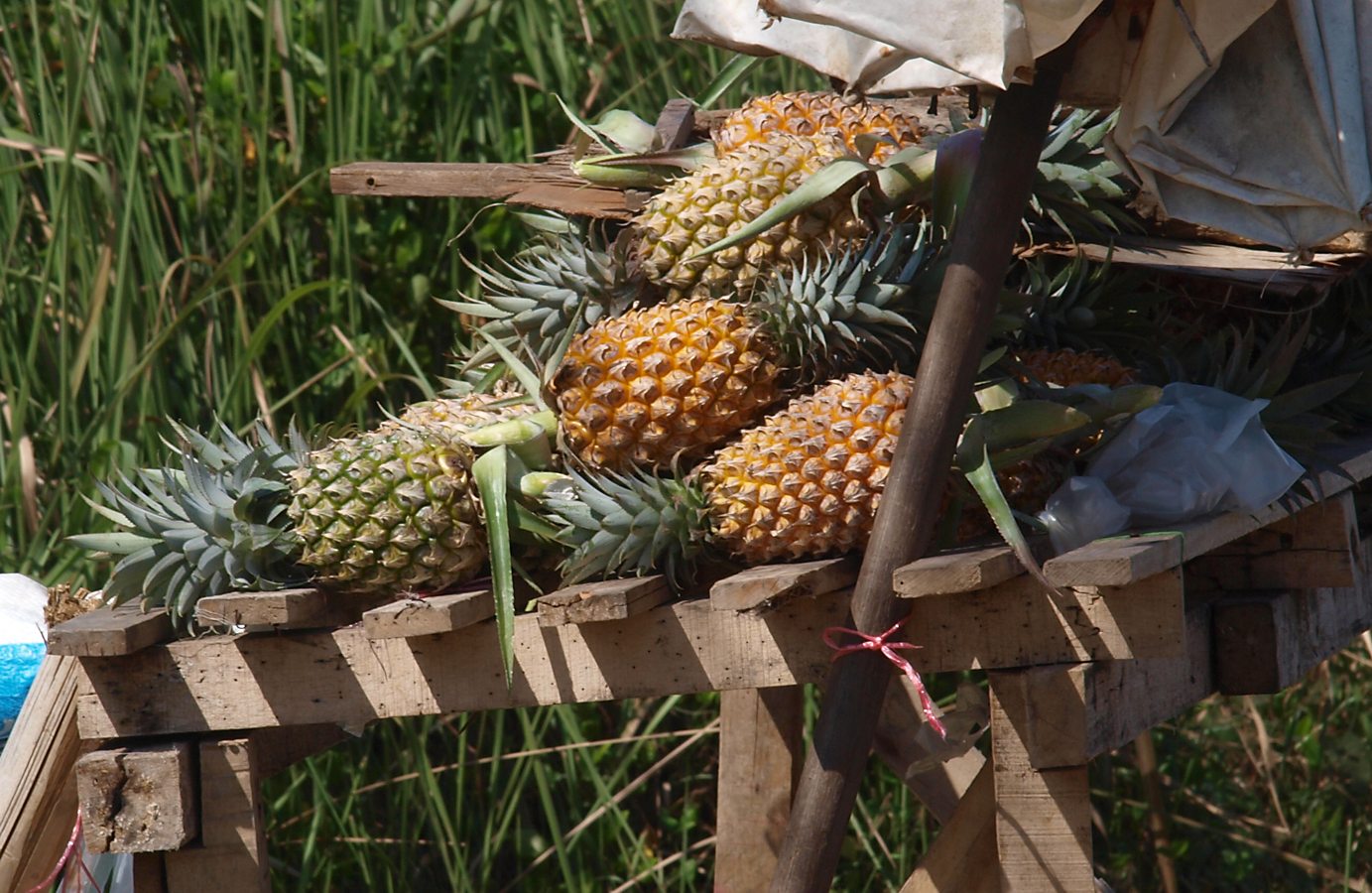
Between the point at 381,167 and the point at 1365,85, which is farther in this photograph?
the point at 381,167

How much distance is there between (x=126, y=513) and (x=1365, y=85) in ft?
4.33

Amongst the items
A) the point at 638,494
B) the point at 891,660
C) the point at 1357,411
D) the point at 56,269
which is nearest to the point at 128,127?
the point at 56,269

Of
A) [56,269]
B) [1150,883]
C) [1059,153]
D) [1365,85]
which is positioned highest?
[1365,85]

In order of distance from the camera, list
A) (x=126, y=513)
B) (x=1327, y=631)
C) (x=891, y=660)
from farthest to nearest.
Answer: (x=1327, y=631)
(x=126, y=513)
(x=891, y=660)

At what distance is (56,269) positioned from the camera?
8.86 ft

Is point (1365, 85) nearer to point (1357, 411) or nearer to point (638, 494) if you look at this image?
point (638, 494)

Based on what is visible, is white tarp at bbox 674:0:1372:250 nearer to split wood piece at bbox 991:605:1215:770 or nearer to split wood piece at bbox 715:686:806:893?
split wood piece at bbox 991:605:1215:770

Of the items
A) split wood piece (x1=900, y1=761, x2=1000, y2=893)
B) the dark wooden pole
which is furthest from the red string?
split wood piece (x1=900, y1=761, x2=1000, y2=893)

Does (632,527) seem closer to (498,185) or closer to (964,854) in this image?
(964,854)

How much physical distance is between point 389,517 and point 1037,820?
2.39 ft

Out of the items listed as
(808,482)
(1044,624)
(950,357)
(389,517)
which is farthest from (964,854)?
(389,517)

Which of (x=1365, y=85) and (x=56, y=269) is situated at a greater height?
(x=1365, y=85)

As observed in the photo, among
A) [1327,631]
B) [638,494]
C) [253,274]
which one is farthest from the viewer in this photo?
[253,274]

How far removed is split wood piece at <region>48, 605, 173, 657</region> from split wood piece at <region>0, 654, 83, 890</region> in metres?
0.18
